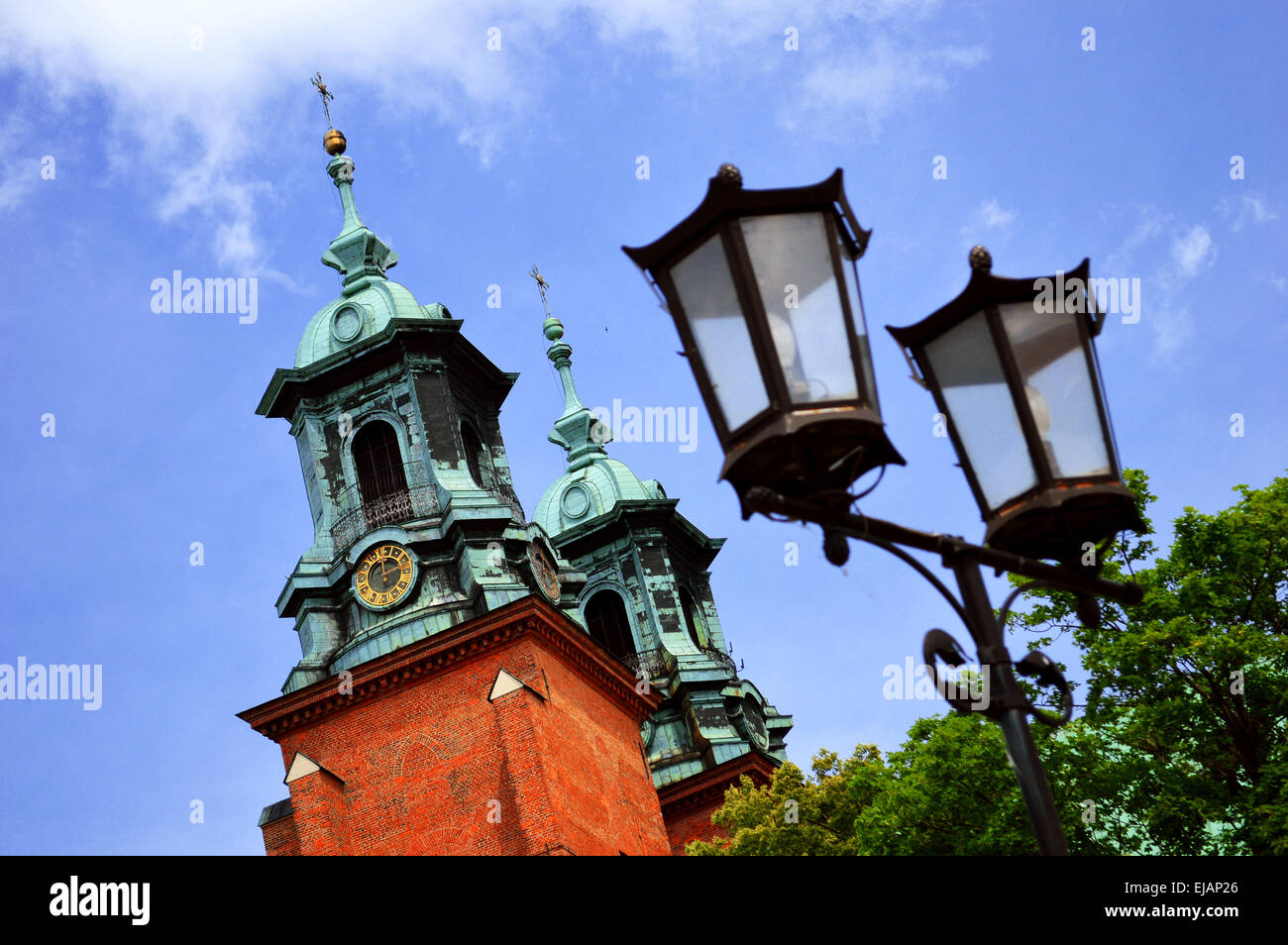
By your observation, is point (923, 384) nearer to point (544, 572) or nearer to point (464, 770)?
point (464, 770)

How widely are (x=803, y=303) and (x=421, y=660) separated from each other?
1151 inches

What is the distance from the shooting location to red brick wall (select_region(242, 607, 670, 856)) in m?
33.1

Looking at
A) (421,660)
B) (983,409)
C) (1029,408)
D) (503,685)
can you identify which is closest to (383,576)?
(421,660)

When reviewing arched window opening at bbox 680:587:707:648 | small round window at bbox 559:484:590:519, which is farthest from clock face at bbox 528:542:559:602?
small round window at bbox 559:484:590:519

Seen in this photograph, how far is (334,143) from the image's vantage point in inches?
1813

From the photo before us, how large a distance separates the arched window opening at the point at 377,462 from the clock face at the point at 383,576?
Result: 1.88 meters

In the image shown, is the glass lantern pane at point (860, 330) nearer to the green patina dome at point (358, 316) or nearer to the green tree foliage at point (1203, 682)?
the green tree foliage at point (1203, 682)

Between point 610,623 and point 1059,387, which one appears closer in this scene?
point 1059,387

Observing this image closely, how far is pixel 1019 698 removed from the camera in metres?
6.63

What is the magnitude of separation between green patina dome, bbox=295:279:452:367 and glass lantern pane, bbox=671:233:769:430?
112 ft

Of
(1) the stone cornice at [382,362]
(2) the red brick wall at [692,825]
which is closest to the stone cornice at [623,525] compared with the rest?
(2) the red brick wall at [692,825]

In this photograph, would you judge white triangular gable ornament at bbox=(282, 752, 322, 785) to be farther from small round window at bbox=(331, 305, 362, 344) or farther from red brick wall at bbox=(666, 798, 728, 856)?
red brick wall at bbox=(666, 798, 728, 856)
